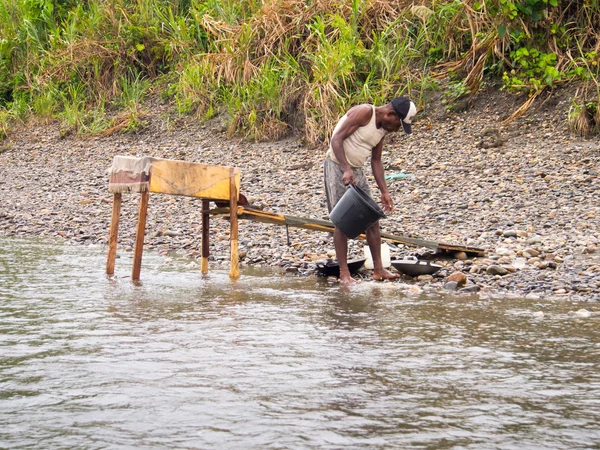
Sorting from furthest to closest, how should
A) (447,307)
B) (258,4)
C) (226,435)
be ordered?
(258,4)
(447,307)
(226,435)

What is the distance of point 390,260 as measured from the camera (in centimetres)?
750

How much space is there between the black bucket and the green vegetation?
5313mm

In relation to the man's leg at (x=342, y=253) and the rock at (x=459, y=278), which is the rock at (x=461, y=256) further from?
the man's leg at (x=342, y=253)

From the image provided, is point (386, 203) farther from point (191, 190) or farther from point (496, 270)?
point (191, 190)

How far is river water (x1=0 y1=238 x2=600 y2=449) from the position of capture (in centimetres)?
318

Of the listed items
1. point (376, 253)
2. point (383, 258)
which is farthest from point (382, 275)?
point (383, 258)

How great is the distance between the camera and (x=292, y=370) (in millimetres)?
4027

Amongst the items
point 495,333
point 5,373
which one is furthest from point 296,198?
point 5,373

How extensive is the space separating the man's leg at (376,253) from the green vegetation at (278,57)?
497cm

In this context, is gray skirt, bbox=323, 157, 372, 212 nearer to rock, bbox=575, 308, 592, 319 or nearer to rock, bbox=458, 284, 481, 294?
A: rock, bbox=458, 284, 481, 294

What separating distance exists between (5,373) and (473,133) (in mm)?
8611

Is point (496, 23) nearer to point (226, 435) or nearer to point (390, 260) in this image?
point (390, 260)

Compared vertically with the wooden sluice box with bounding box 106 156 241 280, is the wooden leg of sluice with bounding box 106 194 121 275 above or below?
below

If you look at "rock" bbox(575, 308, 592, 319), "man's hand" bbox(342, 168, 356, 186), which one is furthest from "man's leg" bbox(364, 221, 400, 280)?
"rock" bbox(575, 308, 592, 319)
